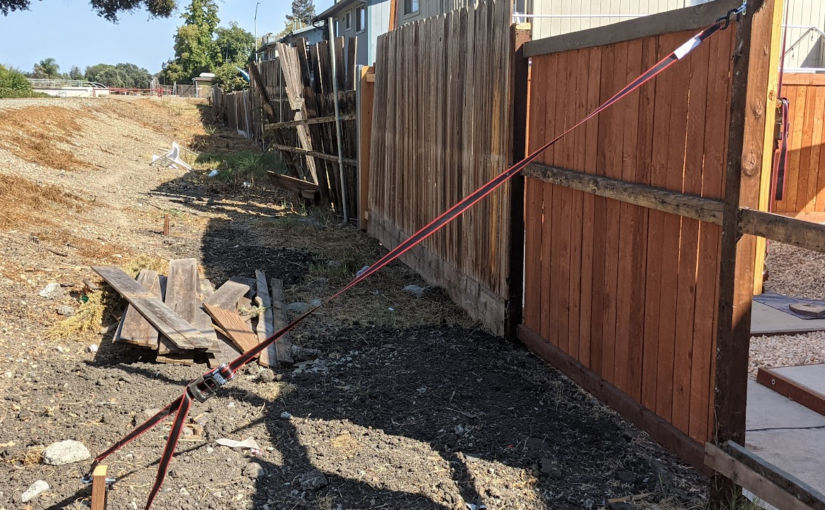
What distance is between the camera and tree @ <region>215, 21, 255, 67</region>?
244 ft

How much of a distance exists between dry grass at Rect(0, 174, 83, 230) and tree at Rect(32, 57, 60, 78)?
8933 cm

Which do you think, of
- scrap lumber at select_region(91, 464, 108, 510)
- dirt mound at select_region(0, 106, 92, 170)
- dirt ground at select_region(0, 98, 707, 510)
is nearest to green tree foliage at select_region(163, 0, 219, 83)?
dirt mound at select_region(0, 106, 92, 170)

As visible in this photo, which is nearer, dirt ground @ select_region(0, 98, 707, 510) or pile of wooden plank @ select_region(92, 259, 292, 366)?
dirt ground @ select_region(0, 98, 707, 510)

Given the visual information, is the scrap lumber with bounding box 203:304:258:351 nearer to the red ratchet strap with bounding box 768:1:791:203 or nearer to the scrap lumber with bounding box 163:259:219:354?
the scrap lumber with bounding box 163:259:219:354

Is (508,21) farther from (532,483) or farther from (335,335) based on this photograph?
(532,483)

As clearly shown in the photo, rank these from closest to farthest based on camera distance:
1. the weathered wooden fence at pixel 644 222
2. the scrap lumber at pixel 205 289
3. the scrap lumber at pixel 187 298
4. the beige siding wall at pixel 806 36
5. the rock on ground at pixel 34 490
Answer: the weathered wooden fence at pixel 644 222, the rock on ground at pixel 34 490, the scrap lumber at pixel 187 298, the scrap lumber at pixel 205 289, the beige siding wall at pixel 806 36

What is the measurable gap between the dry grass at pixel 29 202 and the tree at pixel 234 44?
2405 inches

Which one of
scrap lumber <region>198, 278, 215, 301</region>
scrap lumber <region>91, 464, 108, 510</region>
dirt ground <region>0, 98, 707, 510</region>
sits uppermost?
scrap lumber <region>91, 464, 108, 510</region>

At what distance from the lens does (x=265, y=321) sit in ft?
20.2

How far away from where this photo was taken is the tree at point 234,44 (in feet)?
244

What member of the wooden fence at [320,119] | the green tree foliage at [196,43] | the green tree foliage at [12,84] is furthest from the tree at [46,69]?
→ the wooden fence at [320,119]

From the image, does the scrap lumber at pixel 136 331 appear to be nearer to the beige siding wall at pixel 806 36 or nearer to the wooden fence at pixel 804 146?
the wooden fence at pixel 804 146

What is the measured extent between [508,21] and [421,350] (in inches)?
93.9

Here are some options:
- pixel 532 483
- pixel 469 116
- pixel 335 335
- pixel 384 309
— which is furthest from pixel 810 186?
pixel 532 483
